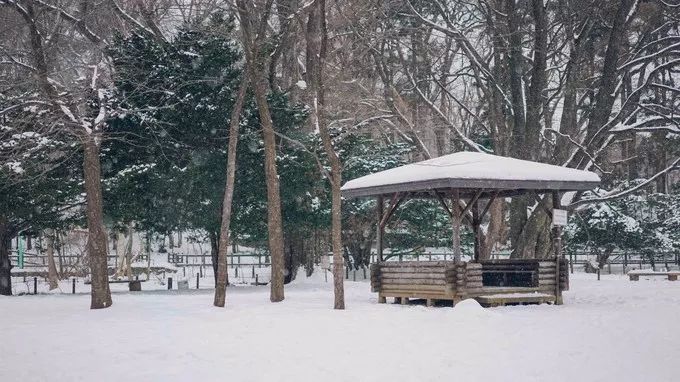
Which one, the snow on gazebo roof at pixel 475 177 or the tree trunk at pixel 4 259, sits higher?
the snow on gazebo roof at pixel 475 177

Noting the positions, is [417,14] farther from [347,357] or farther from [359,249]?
[347,357]

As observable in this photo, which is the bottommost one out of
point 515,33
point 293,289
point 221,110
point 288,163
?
point 293,289

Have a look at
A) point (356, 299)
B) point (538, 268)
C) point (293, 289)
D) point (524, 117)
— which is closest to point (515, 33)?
point (524, 117)

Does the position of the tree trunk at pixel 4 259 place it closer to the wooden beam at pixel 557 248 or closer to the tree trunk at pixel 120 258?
the tree trunk at pixel 120 258

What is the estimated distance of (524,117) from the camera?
2428cm

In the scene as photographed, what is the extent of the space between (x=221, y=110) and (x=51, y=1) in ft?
20.9

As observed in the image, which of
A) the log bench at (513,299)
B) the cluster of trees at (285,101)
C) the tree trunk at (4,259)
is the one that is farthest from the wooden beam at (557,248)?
the tree trunk at (4,259)

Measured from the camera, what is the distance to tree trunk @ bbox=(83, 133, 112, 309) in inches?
665

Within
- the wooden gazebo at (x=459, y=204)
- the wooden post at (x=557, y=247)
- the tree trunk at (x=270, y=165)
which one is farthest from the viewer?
the wooden post at (x=557, y=247)

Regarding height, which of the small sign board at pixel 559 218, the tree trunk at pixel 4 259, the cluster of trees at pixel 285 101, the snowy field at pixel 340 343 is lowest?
the snowy field at pixel 340 343

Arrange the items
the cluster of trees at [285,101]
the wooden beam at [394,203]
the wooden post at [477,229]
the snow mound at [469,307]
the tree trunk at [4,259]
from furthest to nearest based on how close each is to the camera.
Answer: the tree trunk at [4,259]
the cluster of trees at [285,101]
the wooden post at [477,229]
the wooden beam at [394,203]
the snow mound at [469,307]

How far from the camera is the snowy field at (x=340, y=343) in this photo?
30.5 ft

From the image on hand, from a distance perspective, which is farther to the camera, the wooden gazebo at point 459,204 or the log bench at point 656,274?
the log bench at point 656,274

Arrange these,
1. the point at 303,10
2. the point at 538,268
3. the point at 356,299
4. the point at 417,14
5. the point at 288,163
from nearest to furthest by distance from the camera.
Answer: the point at 303,10 → the point at 538,268 → the point at 356,299 → the point at 417,14 → the point at 288,163
